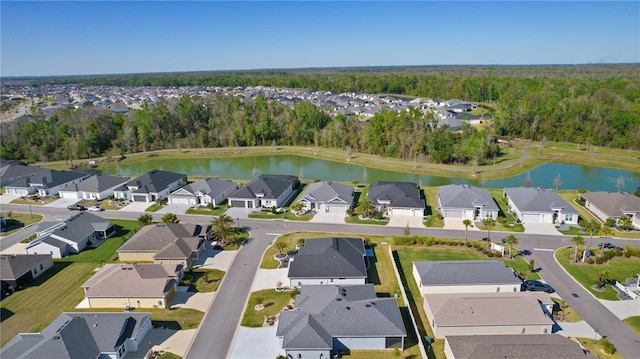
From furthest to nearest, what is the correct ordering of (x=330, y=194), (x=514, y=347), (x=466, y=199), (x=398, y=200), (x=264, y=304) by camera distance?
(x=330, y=194) → (x=398, y=200) → (x=466, y=199) → (x=264, y=304) → (x=514, y=347)

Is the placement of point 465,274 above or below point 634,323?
above

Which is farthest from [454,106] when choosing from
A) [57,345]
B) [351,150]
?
[57,345]

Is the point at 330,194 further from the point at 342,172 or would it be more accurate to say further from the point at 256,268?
the point at 342,172

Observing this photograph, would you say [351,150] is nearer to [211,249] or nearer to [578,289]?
[211,249]

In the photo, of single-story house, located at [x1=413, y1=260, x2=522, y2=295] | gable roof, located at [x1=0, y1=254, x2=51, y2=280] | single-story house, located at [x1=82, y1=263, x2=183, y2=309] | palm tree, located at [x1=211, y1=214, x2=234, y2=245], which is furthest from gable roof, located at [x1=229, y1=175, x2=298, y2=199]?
single-story house, located at [x1=413, y1=260, x2=522, y2=295]

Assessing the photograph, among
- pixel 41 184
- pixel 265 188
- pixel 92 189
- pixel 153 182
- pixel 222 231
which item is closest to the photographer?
pixel 222 231

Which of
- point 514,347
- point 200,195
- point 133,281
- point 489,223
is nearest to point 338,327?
point 514,347

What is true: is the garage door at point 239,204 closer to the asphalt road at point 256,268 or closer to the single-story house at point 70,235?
the asphalt road at point 256,268
